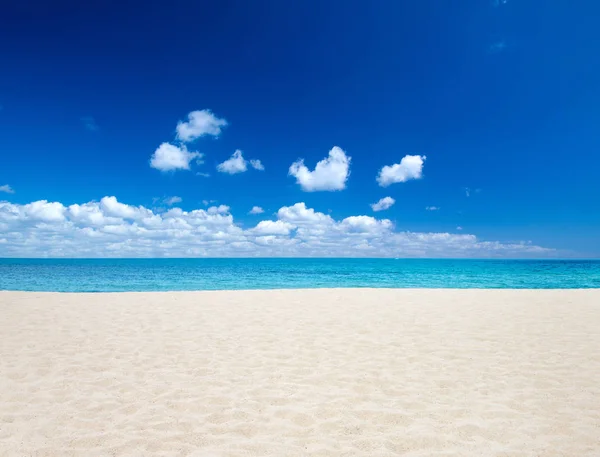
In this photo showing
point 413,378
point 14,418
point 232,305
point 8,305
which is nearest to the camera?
point 14,418

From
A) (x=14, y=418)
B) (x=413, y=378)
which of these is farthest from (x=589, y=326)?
(x=14, y=418)

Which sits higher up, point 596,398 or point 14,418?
point 596,398

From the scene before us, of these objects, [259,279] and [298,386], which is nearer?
[298,386]

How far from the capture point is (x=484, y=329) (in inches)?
446

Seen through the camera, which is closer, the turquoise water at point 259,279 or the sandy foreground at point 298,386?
the sandy foreground at point 298,386

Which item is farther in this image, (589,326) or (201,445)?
(589,326)

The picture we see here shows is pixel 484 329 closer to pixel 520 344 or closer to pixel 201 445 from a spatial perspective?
pixel 520 344

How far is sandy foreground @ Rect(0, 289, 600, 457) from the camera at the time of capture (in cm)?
465

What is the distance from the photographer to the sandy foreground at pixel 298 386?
465 centimetres

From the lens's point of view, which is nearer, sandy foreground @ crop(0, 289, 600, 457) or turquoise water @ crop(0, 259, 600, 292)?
sandy foreground @ crop(0, 289, 600, 457)

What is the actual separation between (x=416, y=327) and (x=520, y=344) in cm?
304

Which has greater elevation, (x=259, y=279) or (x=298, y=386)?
(x=298, y=386)

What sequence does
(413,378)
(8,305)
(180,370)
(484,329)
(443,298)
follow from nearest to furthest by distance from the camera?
(413,378)
(180,370)
(484,329)
(8,305)
(443,298)

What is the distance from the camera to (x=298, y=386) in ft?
21.3
